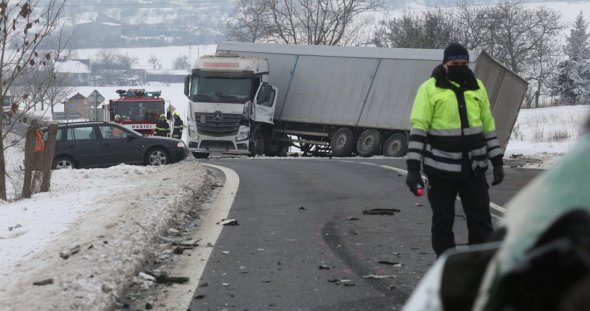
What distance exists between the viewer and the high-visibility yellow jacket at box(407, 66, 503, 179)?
587 centimetres

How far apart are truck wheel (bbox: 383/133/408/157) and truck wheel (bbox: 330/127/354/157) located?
4.18 ft

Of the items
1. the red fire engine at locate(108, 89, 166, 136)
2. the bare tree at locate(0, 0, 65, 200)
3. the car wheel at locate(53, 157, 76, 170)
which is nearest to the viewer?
the bare tree at locate(0, 0, 65, 200)

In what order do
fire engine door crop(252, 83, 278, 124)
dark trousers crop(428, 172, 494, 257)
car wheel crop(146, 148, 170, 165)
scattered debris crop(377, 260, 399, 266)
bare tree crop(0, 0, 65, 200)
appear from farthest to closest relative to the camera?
fire engine door crop(252, 83, 278, 124)
car wheel crop(146, 148, 170, 165)
bare tree crop(0, 0, 65, 200)
scattered debris crop(377, 260, 399, 266)
dark trousers crop(428, 172, 494, 257)

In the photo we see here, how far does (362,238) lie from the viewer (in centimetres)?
832

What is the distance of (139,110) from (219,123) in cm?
1014

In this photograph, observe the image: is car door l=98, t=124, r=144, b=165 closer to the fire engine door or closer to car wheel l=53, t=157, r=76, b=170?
car wheel l=53, t=157, r=76, b=170

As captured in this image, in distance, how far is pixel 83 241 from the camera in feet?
24.3

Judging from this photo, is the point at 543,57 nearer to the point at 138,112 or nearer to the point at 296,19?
the point at 296,19

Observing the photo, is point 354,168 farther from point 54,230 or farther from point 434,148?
point 434,148

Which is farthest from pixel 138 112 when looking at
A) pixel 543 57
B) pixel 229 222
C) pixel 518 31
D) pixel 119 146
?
pixel 543 57

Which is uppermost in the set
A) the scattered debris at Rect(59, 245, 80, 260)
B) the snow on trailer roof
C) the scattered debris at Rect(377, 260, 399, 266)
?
the snow on trailer roof

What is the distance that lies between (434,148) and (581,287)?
479cm

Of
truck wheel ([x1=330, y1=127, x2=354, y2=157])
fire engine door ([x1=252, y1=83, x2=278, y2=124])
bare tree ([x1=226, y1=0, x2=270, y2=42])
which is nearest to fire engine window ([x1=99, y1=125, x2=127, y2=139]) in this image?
fire engine door ([x1=252, y1=83, x2=278, y2=124])

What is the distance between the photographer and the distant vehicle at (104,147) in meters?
24.5
